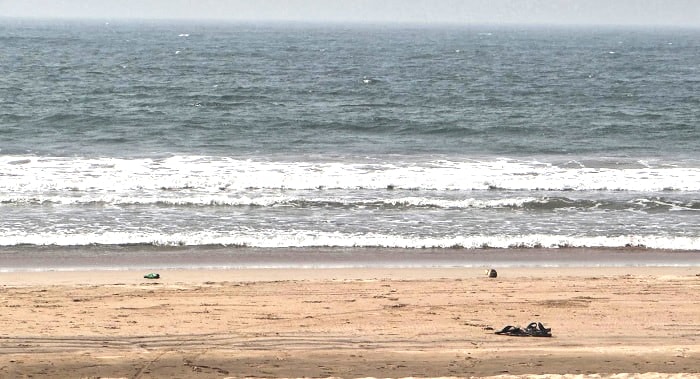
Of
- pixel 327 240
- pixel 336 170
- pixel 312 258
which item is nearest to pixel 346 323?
pixel 312 258

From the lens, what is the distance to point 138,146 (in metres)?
32.6

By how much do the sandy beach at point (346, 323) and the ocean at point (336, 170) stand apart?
6.63ft

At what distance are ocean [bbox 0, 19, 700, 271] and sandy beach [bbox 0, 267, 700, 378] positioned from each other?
6.63 ft

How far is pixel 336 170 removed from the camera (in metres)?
28.1

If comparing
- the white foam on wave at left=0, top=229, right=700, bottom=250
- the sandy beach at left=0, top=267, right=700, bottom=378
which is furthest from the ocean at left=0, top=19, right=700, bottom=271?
the sandy beach at left=0, top=267, right=700, bottom=378

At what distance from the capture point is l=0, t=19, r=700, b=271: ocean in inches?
776

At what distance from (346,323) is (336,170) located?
1476cm

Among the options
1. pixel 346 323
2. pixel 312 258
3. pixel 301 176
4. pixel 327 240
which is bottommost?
pixel 312 258

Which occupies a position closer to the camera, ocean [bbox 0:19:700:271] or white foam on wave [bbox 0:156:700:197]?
ocean [bbox 0:19:700:271]

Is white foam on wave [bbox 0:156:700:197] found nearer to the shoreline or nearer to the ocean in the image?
the ocean

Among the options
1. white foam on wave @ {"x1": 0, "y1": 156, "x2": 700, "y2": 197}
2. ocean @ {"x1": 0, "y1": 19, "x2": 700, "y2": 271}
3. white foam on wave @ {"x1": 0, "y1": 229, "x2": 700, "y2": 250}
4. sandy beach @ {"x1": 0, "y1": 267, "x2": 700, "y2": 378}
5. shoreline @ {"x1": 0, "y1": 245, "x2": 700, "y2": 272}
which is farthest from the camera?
white foam on wave @ {"x1": 0, "y1": 156, "x2": 700, "y2": 197}

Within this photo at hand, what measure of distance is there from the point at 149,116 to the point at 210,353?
2988 cm

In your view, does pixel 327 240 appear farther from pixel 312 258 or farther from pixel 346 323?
pixel 346 323

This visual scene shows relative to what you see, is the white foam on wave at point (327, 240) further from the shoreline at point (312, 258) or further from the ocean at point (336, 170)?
the shoreline at point (312, 258)
